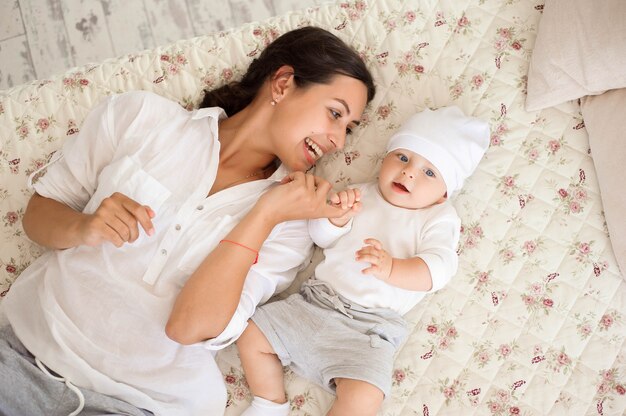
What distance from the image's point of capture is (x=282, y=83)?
1395mm

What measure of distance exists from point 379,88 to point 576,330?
2.59 feet

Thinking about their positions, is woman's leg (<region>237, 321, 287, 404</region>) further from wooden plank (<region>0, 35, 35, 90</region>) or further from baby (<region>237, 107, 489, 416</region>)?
wooden plank (<region>0, 35, 35, 90</region>)

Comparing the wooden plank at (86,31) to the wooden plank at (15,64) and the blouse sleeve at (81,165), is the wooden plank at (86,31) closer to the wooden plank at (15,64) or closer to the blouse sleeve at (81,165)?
the wooden plank at (15,64)

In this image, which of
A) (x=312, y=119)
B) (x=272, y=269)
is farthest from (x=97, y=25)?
(x=272, y=269)

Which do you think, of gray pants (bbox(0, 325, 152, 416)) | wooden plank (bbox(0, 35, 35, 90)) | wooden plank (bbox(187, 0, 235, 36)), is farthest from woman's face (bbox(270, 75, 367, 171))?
wooden plank (bbox(0, 35, 35, 90))

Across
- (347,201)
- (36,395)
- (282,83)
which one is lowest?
(36,395)

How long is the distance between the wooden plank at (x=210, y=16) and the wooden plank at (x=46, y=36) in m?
0.49

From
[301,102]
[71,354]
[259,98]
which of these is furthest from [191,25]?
[71,354]

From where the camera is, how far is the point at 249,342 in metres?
1.31

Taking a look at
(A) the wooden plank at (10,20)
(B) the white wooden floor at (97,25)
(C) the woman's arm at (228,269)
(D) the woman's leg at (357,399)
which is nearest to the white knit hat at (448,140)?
(C) the woman's arm at (228,269)

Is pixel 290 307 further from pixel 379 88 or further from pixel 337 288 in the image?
pixel 379 88

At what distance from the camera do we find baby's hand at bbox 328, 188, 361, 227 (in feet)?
4.27

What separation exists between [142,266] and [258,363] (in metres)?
0.35

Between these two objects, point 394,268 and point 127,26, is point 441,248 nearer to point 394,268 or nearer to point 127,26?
point 394,268
